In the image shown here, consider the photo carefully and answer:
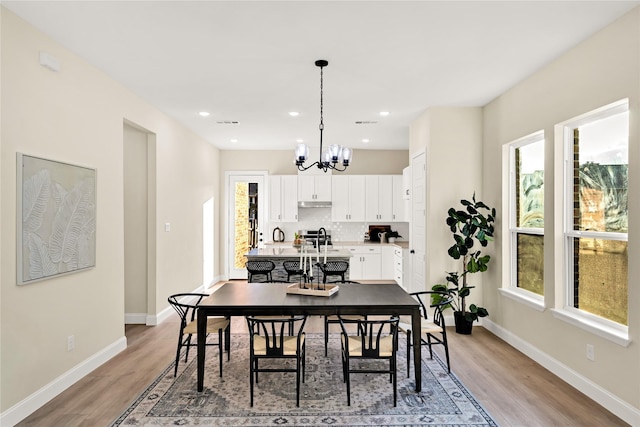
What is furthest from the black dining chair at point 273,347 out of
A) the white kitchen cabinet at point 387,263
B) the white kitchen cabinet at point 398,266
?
the white kitchen cabinet at point 387,263

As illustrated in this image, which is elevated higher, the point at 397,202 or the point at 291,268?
the point at 397,202

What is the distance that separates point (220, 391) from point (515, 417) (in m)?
2.20

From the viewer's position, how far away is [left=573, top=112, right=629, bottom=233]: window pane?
305 centimetres

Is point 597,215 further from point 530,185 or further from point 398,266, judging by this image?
point 398,266

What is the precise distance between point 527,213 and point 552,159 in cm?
85

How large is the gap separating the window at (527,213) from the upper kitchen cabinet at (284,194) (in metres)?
4.57

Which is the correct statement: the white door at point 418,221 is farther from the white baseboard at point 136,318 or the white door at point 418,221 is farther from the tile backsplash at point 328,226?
the white baseboard at point 136,318

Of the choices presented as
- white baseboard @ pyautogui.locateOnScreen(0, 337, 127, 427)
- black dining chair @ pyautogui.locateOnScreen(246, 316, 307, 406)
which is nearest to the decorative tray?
black dining chair @ pyautogui.locateOnScreen(246, 316, 307, 406)

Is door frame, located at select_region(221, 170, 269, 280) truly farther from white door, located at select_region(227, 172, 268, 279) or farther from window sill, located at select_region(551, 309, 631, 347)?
window sill, located at select_region(551, 309, 631, 347)

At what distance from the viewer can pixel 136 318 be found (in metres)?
5.37

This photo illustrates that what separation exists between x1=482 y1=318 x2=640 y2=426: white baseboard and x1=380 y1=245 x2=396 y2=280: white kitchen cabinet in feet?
11.3

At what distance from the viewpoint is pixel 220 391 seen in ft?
10.9

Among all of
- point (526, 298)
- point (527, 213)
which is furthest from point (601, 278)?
point (527, 213)

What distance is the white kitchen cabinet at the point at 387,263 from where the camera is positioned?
8148 mm
